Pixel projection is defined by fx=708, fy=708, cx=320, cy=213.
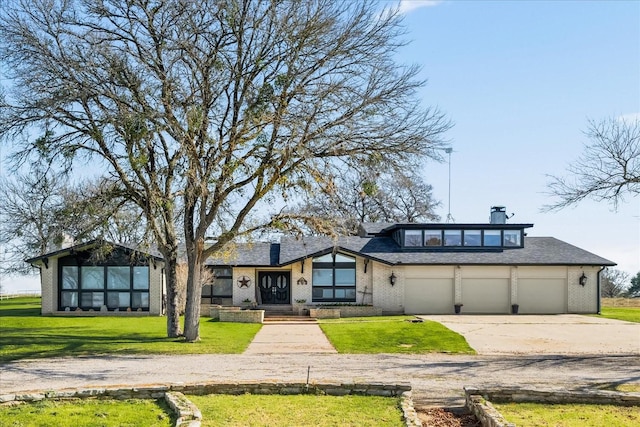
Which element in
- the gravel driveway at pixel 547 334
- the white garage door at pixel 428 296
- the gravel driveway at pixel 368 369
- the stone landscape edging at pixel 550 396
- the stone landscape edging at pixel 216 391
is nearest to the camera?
the stone landscape edging at pixel 216 391

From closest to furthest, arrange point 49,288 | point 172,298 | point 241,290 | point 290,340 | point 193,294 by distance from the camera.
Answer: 1. point 193,294
2. point 290,340
3. point 172,298
4. point 49,288
5. point 241,290

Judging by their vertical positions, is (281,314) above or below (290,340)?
below

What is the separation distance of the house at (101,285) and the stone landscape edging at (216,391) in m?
21.2

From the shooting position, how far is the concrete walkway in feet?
66.0

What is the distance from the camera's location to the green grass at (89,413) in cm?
1004

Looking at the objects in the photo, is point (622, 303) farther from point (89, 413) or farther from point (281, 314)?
point (89, 413)

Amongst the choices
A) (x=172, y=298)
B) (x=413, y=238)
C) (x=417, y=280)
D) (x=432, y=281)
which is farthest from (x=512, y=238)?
(x=172, y=298)

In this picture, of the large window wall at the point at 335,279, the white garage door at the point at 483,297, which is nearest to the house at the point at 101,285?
the large window wall at the point at 335,279

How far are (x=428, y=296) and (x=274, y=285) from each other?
312 inches

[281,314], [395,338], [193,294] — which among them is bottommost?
[281,314]

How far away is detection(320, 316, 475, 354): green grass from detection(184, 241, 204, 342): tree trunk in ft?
14.2

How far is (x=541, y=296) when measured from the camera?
118ft

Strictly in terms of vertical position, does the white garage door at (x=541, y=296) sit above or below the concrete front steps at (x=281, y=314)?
above

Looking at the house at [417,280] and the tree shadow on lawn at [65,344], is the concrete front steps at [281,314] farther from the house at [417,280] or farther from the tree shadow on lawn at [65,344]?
the tree shadow on lawn at [65,344]
